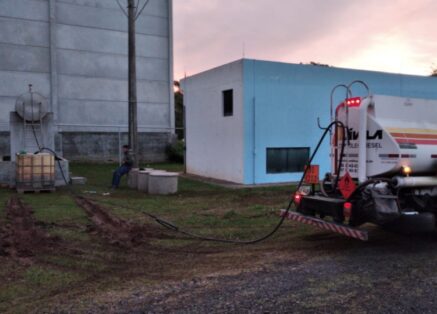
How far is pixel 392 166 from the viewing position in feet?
21.5

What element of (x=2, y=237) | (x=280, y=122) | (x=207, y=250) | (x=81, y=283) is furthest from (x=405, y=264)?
(x=280, y=122)

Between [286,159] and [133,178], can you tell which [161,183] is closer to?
[133,178]

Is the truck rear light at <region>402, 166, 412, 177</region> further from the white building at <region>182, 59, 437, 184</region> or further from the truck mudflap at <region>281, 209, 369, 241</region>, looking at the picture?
the white building at <region>182, 59, 437, 184</region>

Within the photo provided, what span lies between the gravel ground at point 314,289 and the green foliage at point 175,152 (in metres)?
21.1

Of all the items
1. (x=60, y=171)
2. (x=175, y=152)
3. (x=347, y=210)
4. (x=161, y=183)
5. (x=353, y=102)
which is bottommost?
(x=161, y=183)

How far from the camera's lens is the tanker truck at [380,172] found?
20.8ft

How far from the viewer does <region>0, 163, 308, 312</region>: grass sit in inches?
203

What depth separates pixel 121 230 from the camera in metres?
8.32

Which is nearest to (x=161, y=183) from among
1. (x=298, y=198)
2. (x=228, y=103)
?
(x=228, y=103)

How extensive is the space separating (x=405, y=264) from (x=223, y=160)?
11.8 metres

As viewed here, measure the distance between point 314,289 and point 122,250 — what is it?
3.18m

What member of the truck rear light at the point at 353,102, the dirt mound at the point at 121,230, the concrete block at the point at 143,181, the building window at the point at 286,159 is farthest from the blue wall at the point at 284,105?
the truck rear light at the point at 353,102

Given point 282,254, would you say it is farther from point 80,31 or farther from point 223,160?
point 80,31

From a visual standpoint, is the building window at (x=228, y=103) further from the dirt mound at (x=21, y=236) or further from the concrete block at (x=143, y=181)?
the dirt mound at (x=21, y=236)
